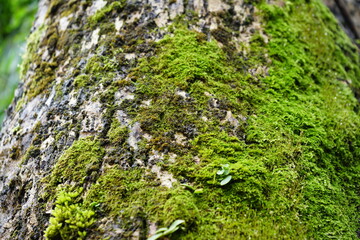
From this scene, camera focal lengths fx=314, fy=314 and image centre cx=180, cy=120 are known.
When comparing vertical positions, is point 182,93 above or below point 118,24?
below

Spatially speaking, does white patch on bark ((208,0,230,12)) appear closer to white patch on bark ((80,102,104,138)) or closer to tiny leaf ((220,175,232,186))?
white patch on bark ((80,102,104,138))

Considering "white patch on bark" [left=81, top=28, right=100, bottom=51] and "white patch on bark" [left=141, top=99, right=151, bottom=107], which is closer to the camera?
"white patch on bark" [left=141, top=99, right=151, bottom=107]

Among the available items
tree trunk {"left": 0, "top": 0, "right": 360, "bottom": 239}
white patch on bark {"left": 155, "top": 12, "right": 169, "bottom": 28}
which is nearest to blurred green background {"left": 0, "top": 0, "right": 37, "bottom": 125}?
tree trunk {"left": 0, "top": 0, "right": 360, "bottom": 239}

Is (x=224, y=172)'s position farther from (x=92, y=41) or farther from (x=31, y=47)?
(x=31, y=47)

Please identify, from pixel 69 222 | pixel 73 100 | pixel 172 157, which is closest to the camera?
pixel 69 222

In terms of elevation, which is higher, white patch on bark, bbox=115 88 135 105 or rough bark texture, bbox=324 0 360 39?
white patch on bark, bbox=115 88 135 105

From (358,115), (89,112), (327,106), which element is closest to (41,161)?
(89,112)

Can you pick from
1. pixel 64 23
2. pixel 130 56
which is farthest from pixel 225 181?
pixel 64 23
